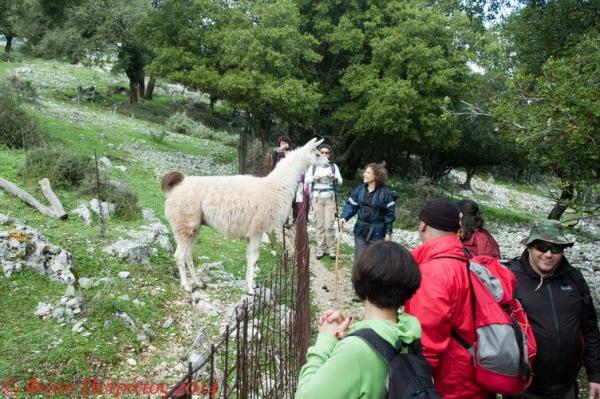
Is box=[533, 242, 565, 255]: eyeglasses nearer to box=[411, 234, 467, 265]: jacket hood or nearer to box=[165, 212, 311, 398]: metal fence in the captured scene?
box=[411, 234, 467, 265]: jacket hood

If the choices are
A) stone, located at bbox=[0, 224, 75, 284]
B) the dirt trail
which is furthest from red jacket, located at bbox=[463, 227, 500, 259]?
stone, located at bbox=[0, 224, 75, 284]

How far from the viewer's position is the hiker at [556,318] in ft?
11.3

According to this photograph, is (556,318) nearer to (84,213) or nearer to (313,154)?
(313,154)

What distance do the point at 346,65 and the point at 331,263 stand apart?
1485 cm

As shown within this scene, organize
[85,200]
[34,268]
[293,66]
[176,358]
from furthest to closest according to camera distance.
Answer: [293,66], [85,200], [34,268], [176,358]

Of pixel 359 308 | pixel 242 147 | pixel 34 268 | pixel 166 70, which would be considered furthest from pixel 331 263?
pixel 166 70

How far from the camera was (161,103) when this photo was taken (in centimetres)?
3953

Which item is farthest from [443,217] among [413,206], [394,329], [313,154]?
[413,206]

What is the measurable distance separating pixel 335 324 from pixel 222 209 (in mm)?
5163

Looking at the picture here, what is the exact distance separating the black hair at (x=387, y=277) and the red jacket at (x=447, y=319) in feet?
1.65

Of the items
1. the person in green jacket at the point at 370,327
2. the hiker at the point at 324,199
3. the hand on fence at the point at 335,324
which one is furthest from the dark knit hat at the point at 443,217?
the hiker at the point at 324,199

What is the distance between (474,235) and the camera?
4645 millimetres

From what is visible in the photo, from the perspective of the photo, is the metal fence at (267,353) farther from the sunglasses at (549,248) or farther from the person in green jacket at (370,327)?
the sunglasses at (549,248)

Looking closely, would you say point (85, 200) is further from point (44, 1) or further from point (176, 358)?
point (44, 1)
